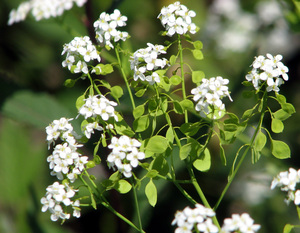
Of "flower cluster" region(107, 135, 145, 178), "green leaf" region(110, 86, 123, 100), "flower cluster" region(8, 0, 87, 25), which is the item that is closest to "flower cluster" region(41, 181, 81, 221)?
"flower cluster" region(107, 135, 145, 178)

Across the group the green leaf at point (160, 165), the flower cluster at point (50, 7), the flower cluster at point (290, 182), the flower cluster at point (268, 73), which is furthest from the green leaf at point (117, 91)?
the flower cluster at point (50, 7)

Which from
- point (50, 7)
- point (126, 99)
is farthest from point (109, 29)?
point (50, 7)

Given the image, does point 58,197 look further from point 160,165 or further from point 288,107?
point 288,107

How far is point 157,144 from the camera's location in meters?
1.01

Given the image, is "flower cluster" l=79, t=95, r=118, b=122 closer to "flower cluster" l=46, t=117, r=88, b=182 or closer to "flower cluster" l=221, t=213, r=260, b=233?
"flower cluster" l=46, t=117, r=88, b=182

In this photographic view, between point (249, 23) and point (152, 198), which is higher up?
point (249, 23)

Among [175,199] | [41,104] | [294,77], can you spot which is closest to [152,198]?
[41,104]

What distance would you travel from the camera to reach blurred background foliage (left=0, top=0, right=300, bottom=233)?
71.4 inches

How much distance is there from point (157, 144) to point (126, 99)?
0.54 m

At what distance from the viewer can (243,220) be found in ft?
2.92

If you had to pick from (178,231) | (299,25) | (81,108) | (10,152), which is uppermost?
(299,25)

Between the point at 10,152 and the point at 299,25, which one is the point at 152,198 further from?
the point at 10,152

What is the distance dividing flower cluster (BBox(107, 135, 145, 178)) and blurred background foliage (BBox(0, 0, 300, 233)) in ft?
1.98

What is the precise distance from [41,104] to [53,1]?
40 cm
